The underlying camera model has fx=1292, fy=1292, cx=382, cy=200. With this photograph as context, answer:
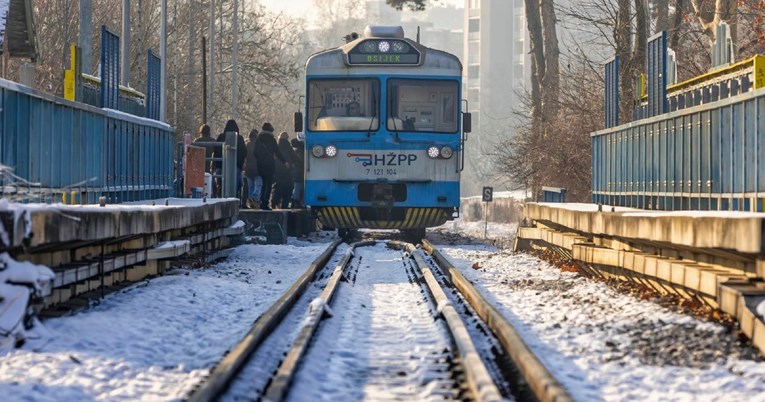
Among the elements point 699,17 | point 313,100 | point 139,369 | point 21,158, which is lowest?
point 139,369

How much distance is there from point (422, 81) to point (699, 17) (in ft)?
29.2

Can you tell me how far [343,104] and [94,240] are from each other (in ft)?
43.1

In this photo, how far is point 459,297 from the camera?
1299cm

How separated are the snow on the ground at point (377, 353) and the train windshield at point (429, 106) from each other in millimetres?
9164

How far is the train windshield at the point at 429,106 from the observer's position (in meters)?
23.1

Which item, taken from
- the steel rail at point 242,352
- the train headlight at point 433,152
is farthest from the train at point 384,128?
the steel rail at point 242,352

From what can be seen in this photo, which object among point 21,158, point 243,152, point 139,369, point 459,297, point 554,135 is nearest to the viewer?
point 139,369

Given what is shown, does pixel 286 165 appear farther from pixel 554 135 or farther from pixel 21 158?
pixel 21 158

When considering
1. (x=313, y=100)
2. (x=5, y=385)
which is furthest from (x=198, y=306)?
(x=313, y=100)

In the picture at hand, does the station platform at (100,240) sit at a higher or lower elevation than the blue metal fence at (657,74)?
lower

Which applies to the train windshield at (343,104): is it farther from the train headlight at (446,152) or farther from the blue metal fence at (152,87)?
the blue metal fence at (152,87)

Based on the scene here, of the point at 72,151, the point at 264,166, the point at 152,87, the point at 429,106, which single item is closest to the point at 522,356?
the point at 72,151

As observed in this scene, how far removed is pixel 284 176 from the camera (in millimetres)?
29250

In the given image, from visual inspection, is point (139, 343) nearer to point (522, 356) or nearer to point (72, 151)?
point (522, 356)
